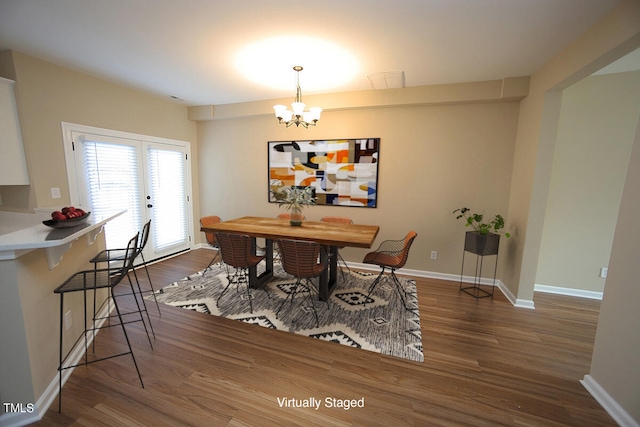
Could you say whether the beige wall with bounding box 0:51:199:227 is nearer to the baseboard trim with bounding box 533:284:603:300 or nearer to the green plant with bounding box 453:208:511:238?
the green plant with bounding box 453:208:511:238

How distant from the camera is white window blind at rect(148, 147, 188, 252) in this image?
430cm

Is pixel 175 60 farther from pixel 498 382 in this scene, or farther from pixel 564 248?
pixel 564 248

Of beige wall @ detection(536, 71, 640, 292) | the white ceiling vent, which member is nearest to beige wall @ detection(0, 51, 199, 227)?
the white ceiling vent

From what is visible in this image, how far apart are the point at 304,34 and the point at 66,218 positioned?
2.38 m

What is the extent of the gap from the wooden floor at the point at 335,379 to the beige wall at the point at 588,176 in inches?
33.7

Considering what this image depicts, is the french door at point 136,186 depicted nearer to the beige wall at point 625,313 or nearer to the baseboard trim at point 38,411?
the baseboard trim at point 38,411

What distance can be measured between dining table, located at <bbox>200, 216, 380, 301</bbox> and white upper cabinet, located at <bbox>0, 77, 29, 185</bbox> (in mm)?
1888

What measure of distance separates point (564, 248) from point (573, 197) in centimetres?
66

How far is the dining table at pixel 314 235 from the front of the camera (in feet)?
8.90

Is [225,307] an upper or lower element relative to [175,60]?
lower

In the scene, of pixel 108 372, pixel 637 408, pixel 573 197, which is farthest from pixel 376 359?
pixel 573 197

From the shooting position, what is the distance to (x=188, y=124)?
4.83m

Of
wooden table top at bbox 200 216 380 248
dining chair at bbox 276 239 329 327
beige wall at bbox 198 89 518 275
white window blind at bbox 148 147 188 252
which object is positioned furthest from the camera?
white window blind at bbox 148 147 188 252

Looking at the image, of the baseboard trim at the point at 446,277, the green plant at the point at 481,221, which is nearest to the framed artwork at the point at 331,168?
the baseboard trim at the point at 446,277
